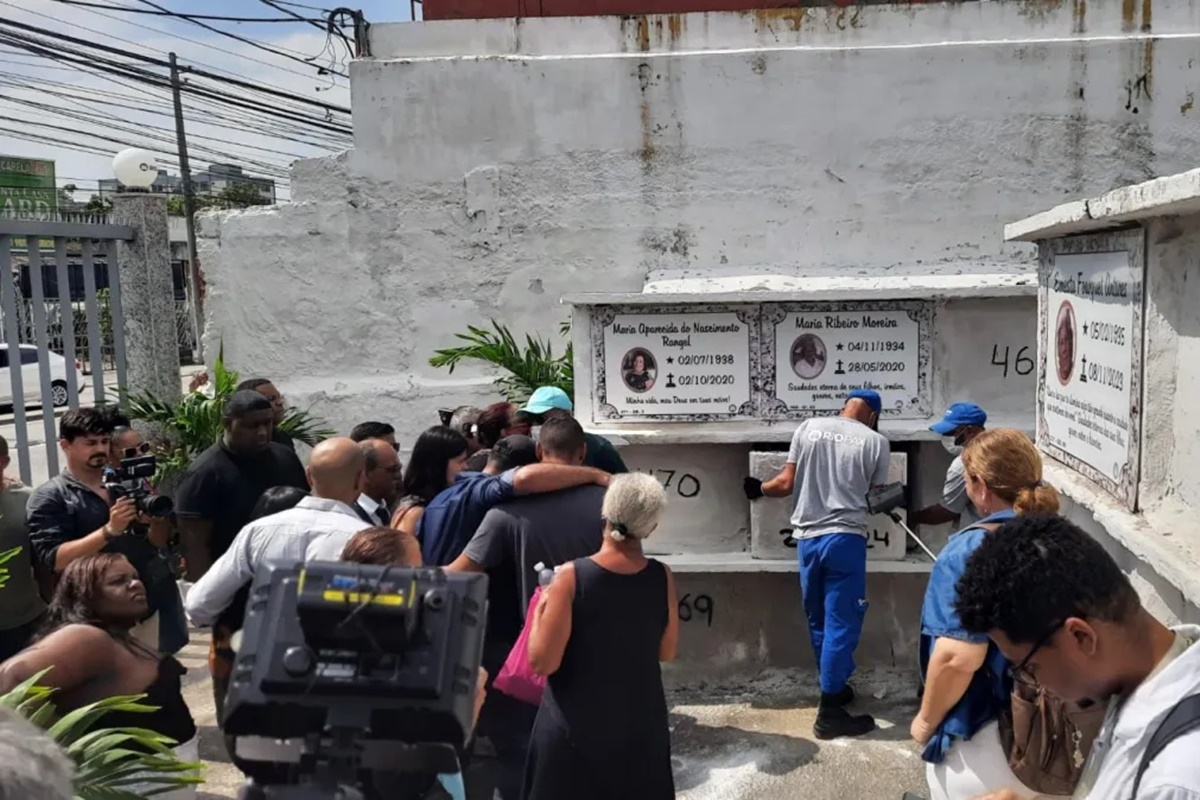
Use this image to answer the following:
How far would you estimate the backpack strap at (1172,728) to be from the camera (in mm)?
1443

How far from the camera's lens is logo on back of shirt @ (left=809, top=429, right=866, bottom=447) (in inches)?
181

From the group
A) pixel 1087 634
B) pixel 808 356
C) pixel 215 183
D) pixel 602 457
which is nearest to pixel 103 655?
pixel 602 457

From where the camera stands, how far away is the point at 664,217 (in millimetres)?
6750

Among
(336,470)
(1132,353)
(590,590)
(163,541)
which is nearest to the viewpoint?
(1132,353)

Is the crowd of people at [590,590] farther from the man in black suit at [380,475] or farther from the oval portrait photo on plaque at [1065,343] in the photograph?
the oval portrait photo on plaque at [1065,343]

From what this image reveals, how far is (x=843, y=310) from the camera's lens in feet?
16.1

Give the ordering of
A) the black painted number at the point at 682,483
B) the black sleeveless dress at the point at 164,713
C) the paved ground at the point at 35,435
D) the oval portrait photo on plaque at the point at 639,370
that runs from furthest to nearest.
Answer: the paved ground at the point at 35,435 < the black painted number at the point at 682,483 < the oval portrait photo on plaque at the point at 639,370 < the black sleeveless dress at the point at 164,713

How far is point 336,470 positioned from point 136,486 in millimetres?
859

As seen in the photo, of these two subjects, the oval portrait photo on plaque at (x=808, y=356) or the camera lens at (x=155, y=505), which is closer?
the camera lens at (x=155, y=505)

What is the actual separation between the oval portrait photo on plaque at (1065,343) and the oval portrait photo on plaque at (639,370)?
1988 mm

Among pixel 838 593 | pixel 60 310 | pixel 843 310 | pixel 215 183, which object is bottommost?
pixel 838 593

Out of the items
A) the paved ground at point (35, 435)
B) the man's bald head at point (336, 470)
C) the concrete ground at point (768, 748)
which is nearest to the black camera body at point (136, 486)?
the man's bald head at point (336, 470)

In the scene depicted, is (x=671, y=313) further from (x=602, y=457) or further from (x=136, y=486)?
(x=136, y=486)

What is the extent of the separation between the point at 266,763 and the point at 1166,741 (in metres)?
1.36
